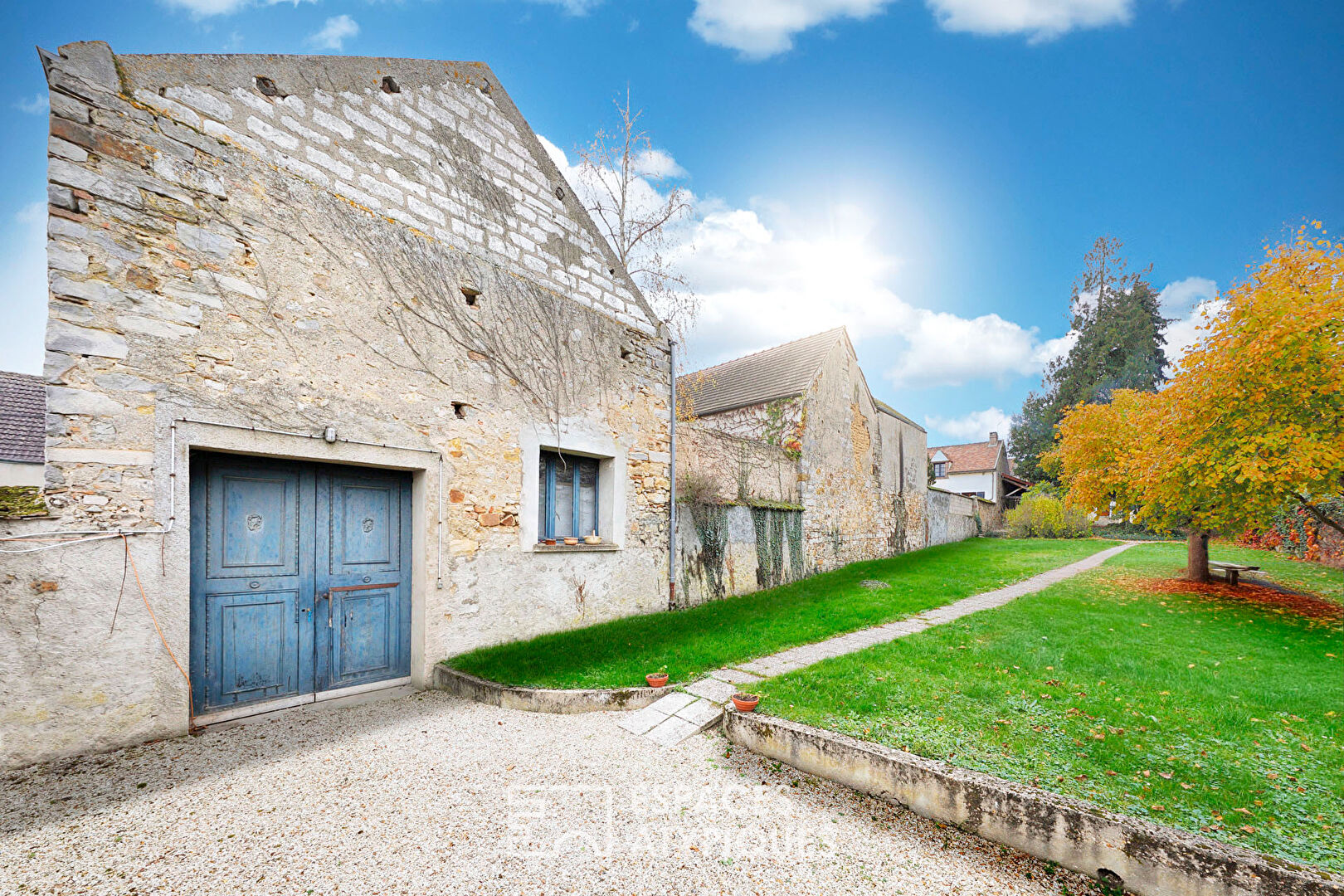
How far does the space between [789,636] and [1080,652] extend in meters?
3.08

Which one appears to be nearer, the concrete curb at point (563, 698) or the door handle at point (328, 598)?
the concrete curb at point (563, 698)

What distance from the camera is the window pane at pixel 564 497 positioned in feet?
21.3

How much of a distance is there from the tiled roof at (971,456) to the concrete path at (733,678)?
2893cm

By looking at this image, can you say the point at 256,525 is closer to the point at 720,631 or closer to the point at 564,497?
the point at 564,497

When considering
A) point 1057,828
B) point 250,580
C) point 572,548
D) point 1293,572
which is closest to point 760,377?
point 572,548

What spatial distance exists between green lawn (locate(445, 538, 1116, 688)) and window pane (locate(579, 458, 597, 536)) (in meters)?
1.23

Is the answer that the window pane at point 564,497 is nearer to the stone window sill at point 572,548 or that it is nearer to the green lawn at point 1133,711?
the stone window sill at point 572,548

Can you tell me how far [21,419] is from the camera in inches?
454

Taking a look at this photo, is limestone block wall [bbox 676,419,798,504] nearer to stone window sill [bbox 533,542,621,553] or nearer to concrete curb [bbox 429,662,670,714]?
stone window sill [bbox 533,542,621,553]

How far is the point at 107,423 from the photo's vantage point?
3.48m

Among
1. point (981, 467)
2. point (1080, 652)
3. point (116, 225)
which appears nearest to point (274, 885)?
point (116, 225)

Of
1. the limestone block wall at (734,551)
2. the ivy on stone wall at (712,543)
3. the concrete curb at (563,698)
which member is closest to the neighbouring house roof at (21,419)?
the concrete curb at (563,698)

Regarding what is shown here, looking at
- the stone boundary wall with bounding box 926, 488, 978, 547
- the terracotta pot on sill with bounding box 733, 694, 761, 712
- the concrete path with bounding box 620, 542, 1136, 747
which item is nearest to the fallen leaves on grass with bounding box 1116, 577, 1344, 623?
the concrete path with bounding box 620, 542, 1136, 747

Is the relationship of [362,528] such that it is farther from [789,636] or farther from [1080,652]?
[1080,652]
